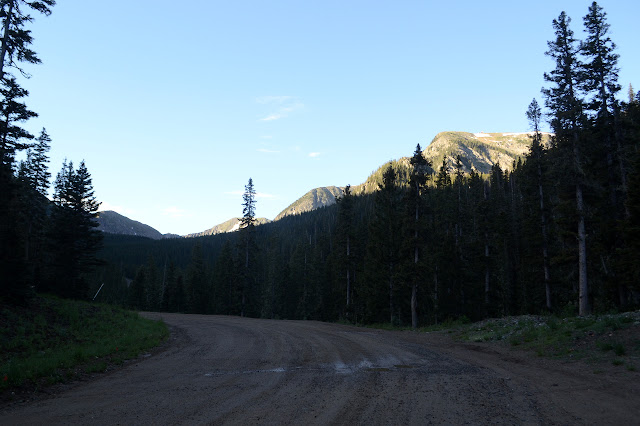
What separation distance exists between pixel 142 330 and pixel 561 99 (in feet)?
92.5

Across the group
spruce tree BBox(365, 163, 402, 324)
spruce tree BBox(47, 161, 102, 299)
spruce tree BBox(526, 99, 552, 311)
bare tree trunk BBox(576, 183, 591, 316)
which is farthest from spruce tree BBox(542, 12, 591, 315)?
spruce tree BBox(47, 161, 102, 299)

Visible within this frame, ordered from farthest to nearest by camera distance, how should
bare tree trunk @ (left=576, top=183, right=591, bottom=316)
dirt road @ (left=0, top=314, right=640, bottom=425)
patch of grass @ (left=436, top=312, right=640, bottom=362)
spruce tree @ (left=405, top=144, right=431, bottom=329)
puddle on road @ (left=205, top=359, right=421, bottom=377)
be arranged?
spruce tree @ (left=405, top=144, right=431, bottom=329)
bare tree trunk @ (left=576, top=183, right=591, bottom=316)
patch of grass @ (left=436, top=312, right=640, bottom=362)
puddle on road @ (left=205, top=359, right=421, bottom=377)
dirt road @ (left=0, top=314, right=640, bottom=425)

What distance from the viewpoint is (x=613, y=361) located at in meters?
9.50

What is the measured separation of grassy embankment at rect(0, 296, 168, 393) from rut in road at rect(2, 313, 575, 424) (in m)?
A: 1.18

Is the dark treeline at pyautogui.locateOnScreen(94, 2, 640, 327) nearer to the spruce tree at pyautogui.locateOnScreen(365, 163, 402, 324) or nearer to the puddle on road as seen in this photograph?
the spruce tree at pyautogui.locateOnScreen(365, 163, 402, 324)

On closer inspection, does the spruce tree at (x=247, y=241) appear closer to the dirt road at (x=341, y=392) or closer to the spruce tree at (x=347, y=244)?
the spruce tree at (x=347, y=244)

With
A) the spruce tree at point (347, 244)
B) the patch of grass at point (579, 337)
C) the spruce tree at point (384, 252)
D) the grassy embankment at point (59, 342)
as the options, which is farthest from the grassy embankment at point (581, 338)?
the spruce tree at point (347, 244)

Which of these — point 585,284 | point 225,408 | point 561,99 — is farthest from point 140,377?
point 561,99

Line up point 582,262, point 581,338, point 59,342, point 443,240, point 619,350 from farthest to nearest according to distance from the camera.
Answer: point 443,240
point 582,262
point 59,342
point 581,338
point 619,350

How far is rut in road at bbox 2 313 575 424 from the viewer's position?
608cm

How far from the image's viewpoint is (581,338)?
12.4 metres

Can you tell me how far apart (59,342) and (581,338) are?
19.6 m

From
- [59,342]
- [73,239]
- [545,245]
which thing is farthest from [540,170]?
[73,239]

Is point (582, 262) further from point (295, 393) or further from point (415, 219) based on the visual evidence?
point (295, 393)
